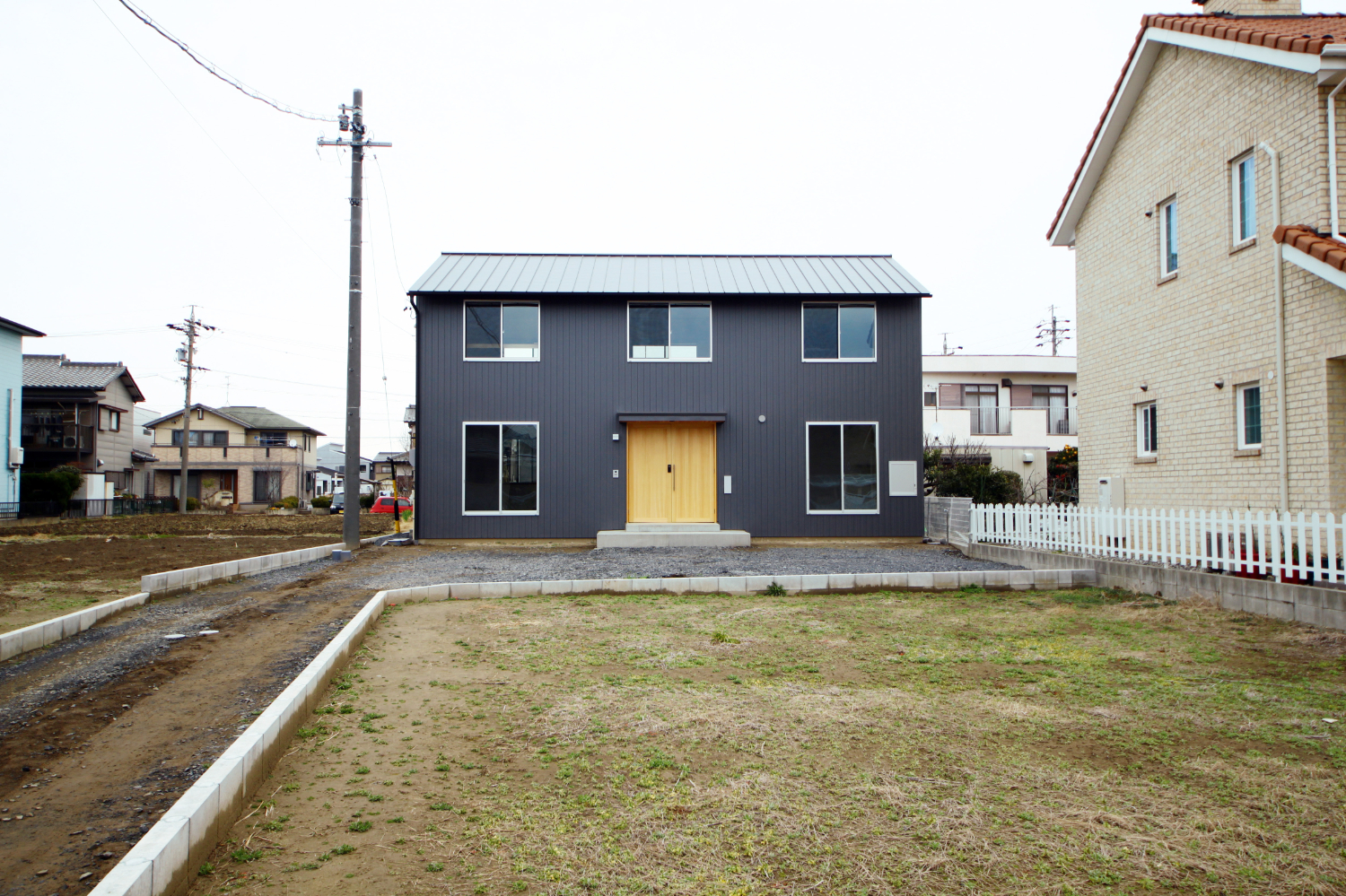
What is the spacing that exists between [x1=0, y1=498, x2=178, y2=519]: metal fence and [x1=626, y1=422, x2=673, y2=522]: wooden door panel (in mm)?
23013

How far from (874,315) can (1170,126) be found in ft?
18.7

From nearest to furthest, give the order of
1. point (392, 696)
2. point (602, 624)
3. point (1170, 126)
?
1. point (392, 696)
2. point (602, 624)
3. point (1170, 126)

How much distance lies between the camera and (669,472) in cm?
1541

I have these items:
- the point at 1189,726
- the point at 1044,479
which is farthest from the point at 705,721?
the point at 1044,479

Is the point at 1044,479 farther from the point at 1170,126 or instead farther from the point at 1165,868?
the point at 1165,868

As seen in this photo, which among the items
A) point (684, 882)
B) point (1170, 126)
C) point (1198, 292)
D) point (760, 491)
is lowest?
point (684, 882)

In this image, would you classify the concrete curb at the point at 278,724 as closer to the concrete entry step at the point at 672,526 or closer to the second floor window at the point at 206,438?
the concrete entry step at the point at 672,526

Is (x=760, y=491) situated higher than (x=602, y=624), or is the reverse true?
(x=760, y=491)

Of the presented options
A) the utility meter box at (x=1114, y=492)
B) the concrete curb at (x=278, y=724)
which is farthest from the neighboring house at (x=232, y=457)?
the utility meter box at (x=1114, y=492)

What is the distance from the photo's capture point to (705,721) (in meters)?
4.22

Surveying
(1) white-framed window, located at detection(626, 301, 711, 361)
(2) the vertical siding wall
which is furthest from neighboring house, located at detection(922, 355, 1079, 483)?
(1) white-framed window, located at detection(626, 301, 711, 361)

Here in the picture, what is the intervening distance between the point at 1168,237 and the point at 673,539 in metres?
9.18

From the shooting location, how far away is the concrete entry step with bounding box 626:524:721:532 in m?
14.9

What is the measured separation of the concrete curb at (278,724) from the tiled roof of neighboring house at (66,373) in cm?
3338
